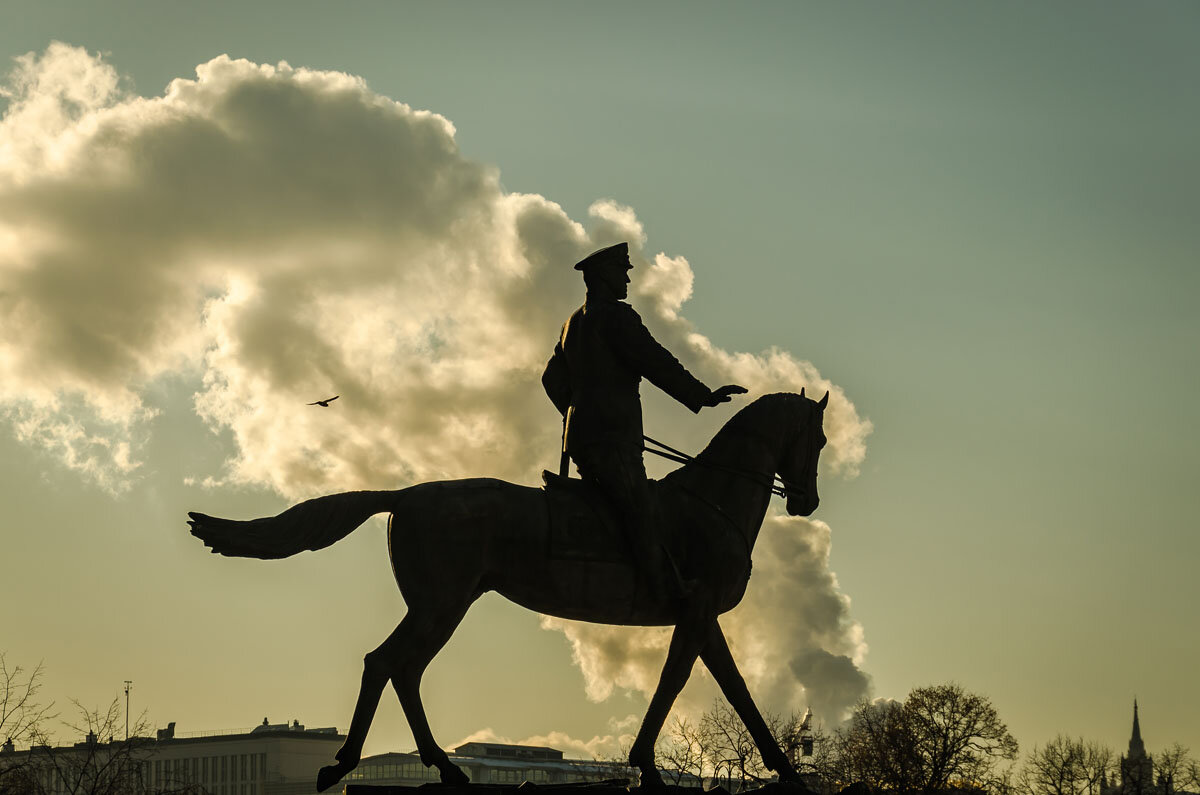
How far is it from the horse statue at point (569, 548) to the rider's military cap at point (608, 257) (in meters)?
1.70

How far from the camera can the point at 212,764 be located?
120562mm

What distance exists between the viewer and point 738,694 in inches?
547

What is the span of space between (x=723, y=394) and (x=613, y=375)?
3.09 feet

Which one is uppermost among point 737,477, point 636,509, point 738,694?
point 737,477

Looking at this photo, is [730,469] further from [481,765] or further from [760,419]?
[481,765]

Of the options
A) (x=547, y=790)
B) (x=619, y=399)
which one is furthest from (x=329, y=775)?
(x=619, y=399)

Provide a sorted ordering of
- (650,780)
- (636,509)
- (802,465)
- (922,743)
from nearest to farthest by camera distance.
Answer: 1. (650,780)
2. (636,509)
3. (802,465)
4. (922,743)

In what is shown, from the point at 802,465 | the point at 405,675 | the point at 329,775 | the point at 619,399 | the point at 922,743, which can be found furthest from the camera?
the point at 922,743

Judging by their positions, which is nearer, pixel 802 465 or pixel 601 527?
pixel 601 527

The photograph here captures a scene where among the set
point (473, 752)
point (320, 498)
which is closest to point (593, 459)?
point (320, 498)

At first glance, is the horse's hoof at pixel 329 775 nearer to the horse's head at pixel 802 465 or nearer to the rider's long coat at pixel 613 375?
the rider's long coat at pixel 613 375

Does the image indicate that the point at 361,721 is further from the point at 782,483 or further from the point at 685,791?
the point at 782,483

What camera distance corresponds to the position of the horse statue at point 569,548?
511 inches

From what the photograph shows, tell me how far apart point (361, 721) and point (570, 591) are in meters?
1.95
